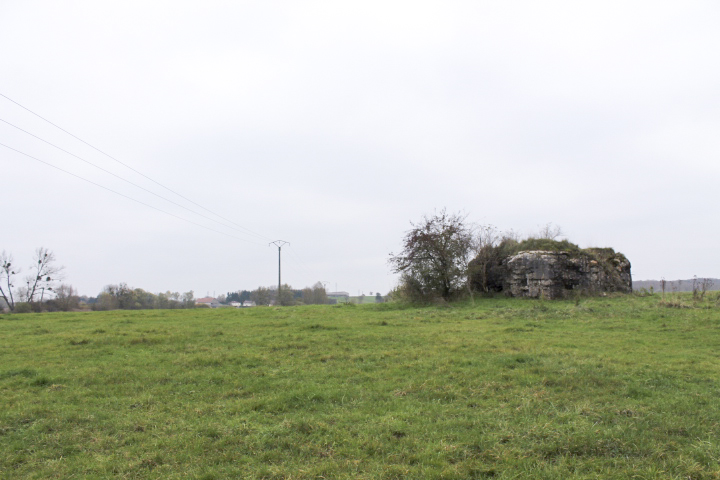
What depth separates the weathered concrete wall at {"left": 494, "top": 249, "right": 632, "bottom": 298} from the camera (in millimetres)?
30550

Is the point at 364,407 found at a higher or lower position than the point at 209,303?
higher

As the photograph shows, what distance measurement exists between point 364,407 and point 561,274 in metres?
26.6

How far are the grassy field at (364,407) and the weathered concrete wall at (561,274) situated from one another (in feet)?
48.1

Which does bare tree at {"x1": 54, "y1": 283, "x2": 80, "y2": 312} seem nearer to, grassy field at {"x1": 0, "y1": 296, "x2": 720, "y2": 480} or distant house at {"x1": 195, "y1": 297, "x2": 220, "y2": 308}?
distant house at {"x1": 195, "y1": 297, "x2": 220, "y2": 308}

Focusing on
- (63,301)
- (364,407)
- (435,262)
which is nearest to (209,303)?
(63,301)

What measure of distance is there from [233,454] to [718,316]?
21.1 meters

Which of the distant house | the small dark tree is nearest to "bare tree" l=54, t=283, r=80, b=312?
the distant house

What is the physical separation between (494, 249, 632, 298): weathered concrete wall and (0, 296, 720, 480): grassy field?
14656 mm

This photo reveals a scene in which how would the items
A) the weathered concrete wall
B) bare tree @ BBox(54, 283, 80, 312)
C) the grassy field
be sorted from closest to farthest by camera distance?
the grassy field < the weathered concrete wall < bare tree @ BBox(54, 283, 80, 312)

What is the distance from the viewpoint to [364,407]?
8219 millimetres

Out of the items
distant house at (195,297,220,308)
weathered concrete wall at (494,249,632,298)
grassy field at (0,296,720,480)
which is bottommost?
distant house at (195,297,220,308)

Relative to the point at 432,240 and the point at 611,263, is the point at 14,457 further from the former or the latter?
the point at 611,263

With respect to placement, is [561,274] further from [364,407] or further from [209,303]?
[209,303]

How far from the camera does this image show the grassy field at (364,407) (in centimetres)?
588
